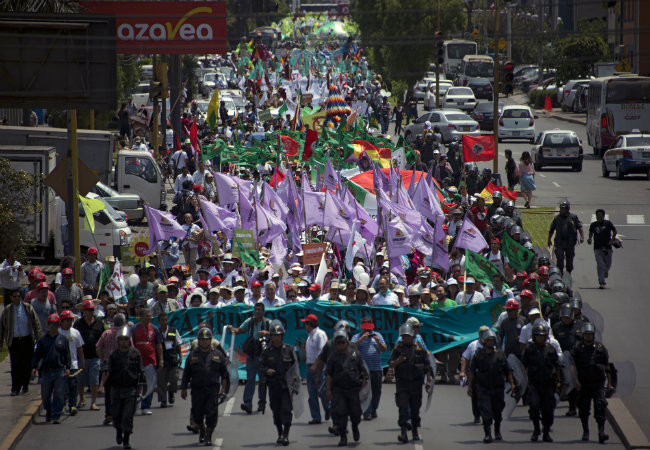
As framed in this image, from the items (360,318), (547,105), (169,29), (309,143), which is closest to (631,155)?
(309,143)

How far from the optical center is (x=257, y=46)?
67.1 metres

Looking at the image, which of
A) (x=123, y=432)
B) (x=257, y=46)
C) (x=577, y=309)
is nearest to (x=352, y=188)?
(x=577, y=309)

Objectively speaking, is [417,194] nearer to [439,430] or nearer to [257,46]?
[439,430]

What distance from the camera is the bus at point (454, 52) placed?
77938 millimetres

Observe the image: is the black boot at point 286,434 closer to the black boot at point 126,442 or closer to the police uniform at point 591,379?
the black boot at point 126,442

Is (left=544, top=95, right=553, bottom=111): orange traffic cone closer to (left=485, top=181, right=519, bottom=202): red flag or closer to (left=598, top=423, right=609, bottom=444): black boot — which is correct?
(left=485, top=181, right=519, bottom=202): red flag

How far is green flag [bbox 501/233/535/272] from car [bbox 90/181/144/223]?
12.8m

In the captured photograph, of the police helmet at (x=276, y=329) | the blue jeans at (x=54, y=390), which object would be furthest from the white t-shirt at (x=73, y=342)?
the police helmet at (x=276, y=329)

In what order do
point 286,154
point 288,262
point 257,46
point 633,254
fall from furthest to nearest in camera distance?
1. point 257,46
2. point 286,154
3. point 633,254
4. point 288,262

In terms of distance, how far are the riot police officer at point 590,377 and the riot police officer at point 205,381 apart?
3.88m

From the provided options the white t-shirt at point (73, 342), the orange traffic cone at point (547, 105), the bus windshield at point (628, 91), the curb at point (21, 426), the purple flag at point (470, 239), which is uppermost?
the orange traffic cone at point (547, 105)

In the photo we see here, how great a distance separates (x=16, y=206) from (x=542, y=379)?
12915mm

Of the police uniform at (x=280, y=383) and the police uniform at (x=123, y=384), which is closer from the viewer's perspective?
the police uniform at (x=123, y=384)

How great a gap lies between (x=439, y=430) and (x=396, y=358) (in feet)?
3.29
